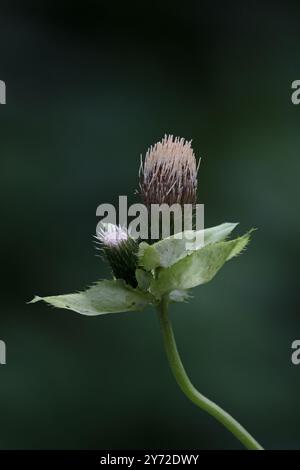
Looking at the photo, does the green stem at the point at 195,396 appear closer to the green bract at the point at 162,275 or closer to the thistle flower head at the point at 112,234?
the green bract at the point at 162,275

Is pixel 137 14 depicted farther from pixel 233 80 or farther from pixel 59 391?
pixel 59 391

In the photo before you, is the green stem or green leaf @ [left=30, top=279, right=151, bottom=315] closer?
the green stem

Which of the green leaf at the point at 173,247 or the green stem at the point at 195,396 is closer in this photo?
the green stem at the point at 195,396

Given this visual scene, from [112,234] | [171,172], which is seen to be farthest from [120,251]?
[171,172]

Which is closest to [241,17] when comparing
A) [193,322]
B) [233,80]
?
[233,80]

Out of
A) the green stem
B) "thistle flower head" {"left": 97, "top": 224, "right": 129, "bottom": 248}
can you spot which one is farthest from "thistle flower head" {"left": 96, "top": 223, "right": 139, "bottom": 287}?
the green stem

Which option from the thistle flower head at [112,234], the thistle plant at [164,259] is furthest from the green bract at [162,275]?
the thistle flower head at [112,234]

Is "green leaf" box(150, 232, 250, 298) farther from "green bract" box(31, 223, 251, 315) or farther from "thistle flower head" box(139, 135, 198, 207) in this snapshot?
"thistle flower head" box(139, 135, 198, 207)

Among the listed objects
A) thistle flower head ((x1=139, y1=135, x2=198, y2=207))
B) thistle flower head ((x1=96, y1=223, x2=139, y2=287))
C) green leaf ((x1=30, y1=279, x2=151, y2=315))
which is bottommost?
green leaf ((x1=30, y1=279, x2=151, y2=315))
